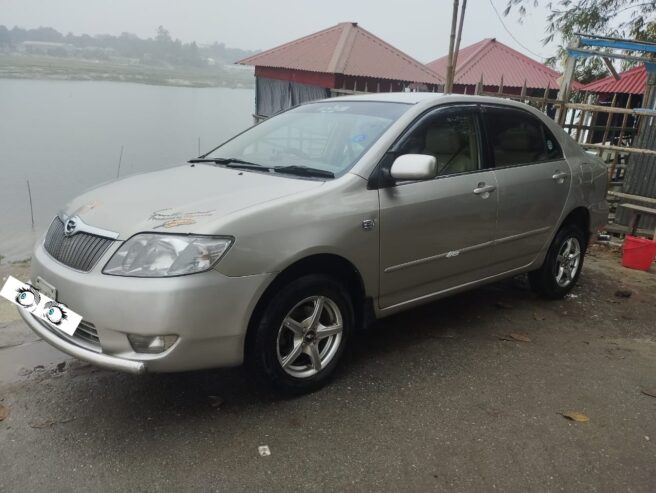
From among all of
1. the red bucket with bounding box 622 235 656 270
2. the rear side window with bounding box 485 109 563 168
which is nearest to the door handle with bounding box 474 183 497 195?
the rear side window with bounding box 485 109 563 168

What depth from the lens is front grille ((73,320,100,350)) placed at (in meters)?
2.61

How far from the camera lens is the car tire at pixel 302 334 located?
282 centimetres

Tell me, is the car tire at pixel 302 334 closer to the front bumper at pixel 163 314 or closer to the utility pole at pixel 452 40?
the front bumper at pixel 163 314

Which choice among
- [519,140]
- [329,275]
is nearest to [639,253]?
[519,140]

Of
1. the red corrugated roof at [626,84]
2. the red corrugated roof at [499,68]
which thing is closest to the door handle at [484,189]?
the red corrugated roof at [499,68]

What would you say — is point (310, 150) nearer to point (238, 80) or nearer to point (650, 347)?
point (650, 347)

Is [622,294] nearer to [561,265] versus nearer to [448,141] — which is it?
[561,265]

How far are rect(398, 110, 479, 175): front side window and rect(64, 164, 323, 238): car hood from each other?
823 millimetres

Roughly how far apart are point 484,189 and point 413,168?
920mm

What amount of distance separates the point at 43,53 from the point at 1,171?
50.4 ft

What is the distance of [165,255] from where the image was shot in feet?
8.38

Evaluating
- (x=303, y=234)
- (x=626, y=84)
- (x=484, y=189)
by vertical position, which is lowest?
(x=303, y=234)

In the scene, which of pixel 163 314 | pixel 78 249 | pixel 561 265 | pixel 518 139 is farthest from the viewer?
pixel 561 265

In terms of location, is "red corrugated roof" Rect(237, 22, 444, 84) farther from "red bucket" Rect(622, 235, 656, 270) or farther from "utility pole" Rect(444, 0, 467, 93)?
"red bucket" Rect(622, 235, 656, 270)
